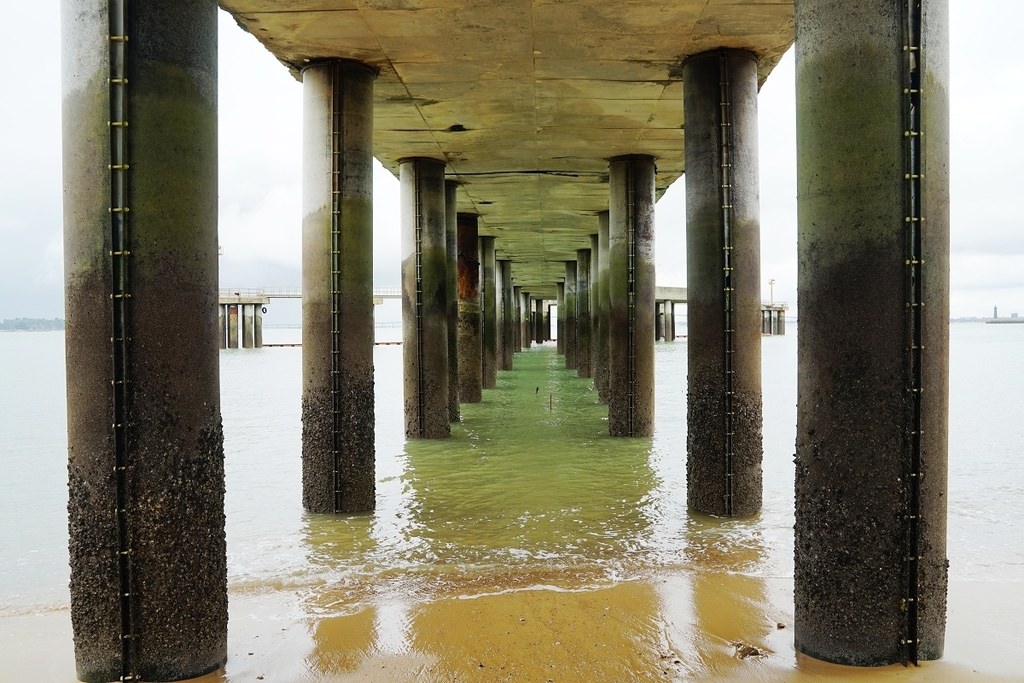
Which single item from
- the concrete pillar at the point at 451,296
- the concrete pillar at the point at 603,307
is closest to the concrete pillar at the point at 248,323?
the concrete pillar at the point at 603,307

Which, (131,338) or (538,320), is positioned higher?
(538,320)

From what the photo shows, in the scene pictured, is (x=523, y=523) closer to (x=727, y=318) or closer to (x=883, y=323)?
(x=727, y=318)

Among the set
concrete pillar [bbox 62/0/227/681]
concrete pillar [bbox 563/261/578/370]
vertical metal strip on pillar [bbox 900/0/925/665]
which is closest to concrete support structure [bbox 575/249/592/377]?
concrete pillar [bbox 563/261/578/370]

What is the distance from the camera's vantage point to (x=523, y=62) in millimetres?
9109

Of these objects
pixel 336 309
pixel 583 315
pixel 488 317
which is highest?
pixel 583 315

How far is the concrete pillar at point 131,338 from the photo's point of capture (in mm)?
3949

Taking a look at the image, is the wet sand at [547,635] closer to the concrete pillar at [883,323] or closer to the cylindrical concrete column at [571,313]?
the concrete pillar at [883,323]

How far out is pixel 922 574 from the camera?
4.08m

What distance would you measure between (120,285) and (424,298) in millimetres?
10042

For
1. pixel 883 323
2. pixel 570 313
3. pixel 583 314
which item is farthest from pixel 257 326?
pixel 883 323

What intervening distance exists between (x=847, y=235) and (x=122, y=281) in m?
3.93

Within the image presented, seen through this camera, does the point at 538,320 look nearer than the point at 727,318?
No

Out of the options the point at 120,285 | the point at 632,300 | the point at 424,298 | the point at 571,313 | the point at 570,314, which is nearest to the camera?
the point at 120,285

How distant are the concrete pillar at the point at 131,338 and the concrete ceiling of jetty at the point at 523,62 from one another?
3744mm
